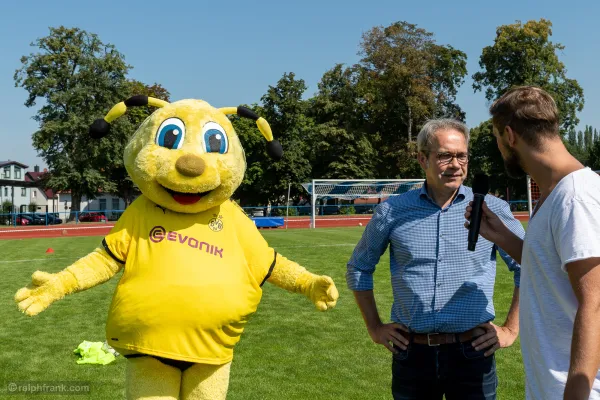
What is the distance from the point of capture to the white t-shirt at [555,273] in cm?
194

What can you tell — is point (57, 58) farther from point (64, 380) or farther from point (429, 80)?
point (64, 380)

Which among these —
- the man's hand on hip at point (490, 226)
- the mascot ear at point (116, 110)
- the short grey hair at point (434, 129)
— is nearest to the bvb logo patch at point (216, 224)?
the mascot ear at point (116, 110)

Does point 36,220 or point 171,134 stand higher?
point 171,134

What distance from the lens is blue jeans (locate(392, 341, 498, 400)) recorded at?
3.03 m

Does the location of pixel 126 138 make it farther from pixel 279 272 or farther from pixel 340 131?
pixel 279 272

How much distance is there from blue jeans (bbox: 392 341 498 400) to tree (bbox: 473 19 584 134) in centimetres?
4752

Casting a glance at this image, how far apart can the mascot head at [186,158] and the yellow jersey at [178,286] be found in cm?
14

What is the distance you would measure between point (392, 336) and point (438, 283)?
38 centimetres

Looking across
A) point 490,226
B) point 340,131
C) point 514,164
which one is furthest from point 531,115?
point 340,131

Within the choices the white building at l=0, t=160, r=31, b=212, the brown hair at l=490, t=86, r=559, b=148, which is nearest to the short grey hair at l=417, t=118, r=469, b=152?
the brown hair at l=490, t=86, r=559, b=148

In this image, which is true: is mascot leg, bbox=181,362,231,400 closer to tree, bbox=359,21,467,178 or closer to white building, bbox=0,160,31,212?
tree, bbox=359,21,467,178

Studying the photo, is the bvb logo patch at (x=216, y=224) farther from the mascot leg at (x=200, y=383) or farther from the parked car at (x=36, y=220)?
the parked car at (x=36, y=220)

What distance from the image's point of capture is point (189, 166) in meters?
3.31

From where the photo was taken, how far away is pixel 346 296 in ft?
32.0
